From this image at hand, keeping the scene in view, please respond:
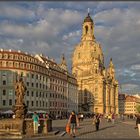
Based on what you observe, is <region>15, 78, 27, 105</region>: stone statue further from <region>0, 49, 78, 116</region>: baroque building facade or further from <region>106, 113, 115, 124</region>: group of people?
<region>0, 49, 78, 116</region>: baroque building facade

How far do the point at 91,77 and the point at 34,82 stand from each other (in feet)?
261

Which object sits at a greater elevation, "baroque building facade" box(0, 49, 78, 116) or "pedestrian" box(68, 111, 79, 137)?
"baroque building facade" box(0, 49, 78, 116)

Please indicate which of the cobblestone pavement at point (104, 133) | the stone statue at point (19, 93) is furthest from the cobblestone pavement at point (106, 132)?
the stone statue at point (19, 93)

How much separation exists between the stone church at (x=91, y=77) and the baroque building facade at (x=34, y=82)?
48886 mm

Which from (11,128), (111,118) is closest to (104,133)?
(11,128)

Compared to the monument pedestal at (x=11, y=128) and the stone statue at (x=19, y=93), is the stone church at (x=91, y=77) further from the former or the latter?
the monument pedestal at (x=11, y=128)

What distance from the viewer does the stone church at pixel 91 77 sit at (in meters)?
175

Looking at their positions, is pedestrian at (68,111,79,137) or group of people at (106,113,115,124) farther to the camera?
group of people at (106,113,115,124)

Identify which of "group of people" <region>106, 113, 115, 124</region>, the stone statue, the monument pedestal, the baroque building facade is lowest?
"group of people" <region>106, 113, 115, 124</region>

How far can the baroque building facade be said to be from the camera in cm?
9438

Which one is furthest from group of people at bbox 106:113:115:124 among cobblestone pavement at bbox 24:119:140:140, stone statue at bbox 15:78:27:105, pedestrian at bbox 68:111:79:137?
pedestrian at bbox 68:111:79:137

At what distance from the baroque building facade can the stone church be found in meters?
48.9

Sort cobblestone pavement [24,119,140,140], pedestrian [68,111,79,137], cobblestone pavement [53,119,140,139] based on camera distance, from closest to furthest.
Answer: cobblestone pavement [24,119,140,140] → pedestrian [68,111,79,137] → cobblestone pavement [53,119,140,139]

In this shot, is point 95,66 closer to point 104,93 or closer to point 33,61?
point 104,93
